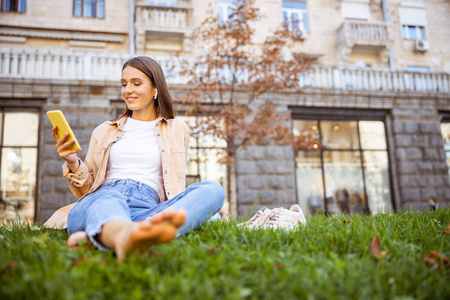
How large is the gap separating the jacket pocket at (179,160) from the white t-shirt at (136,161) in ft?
0.45

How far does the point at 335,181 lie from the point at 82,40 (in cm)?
954

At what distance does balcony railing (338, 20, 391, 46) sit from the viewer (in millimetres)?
12906

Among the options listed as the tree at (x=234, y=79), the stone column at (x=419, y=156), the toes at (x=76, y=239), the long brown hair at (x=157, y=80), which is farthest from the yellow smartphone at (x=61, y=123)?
the stone column at (x=419, y=156)

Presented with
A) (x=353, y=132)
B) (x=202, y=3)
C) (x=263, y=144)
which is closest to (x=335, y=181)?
(x=353, y=132)

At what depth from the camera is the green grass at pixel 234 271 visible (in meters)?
1.39

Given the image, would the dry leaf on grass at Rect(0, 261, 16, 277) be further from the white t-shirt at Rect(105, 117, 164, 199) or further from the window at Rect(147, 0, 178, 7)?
the window at Rect(147, 0, 178, 7)

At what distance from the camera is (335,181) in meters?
10.4

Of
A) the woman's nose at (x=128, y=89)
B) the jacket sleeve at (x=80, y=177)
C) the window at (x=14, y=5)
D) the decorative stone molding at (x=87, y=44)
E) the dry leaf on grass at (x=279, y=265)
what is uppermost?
the window at (x=14, y=5)

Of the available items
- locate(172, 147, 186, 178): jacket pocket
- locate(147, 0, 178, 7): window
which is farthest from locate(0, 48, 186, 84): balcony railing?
locate(172, 147, 186, 178): jacket pocket

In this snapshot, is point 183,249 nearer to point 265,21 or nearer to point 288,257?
point 288,257

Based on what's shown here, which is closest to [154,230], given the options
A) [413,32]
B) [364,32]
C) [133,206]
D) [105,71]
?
[133,206]

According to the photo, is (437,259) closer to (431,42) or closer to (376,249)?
(376,249)

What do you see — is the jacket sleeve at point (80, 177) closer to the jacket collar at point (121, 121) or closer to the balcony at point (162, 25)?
the jacket collar at point (121, 121)

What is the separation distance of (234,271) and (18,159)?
29.7 feet
